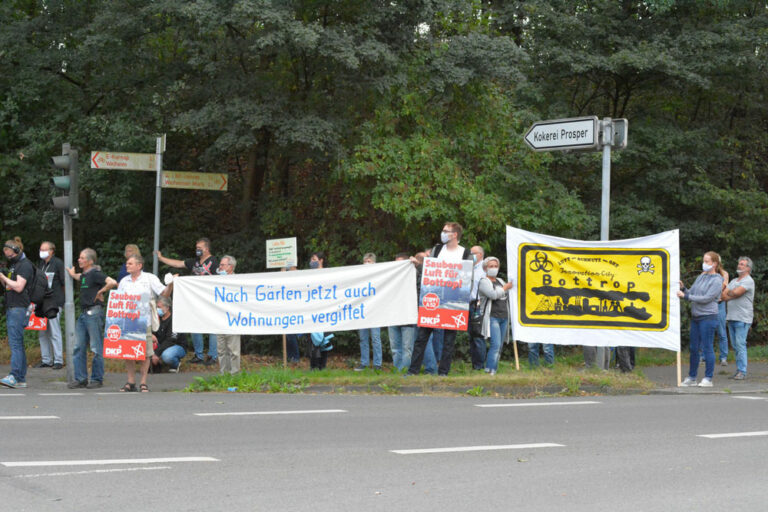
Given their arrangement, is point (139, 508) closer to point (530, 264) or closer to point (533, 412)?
point (533, 412)

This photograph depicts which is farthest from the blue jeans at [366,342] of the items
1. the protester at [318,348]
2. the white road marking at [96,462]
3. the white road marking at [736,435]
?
the white road marking at [96,462]

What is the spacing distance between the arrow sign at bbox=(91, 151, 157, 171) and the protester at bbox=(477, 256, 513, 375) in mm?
6189

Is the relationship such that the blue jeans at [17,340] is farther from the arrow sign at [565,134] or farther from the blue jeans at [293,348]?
the arrow sign at [565,134]

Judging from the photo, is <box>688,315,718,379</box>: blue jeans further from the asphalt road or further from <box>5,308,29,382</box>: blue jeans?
<box>5,308,29,382</box>: blue jeans

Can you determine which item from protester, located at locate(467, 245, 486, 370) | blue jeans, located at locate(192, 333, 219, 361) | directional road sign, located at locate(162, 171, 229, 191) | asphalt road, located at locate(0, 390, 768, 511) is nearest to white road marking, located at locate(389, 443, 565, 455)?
asphalt road, located at locate(0, 390, 768, 511)

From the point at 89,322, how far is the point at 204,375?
206 centimetres

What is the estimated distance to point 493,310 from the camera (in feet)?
50.3

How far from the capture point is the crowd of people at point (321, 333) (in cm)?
1390

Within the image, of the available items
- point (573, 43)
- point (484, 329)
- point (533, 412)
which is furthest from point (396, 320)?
point (573, 43)

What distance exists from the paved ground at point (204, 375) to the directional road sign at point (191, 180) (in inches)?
138

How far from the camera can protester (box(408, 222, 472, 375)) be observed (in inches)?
558

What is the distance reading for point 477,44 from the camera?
19.4 metres

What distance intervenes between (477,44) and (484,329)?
6.97m

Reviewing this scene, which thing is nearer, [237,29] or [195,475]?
[195,475]
